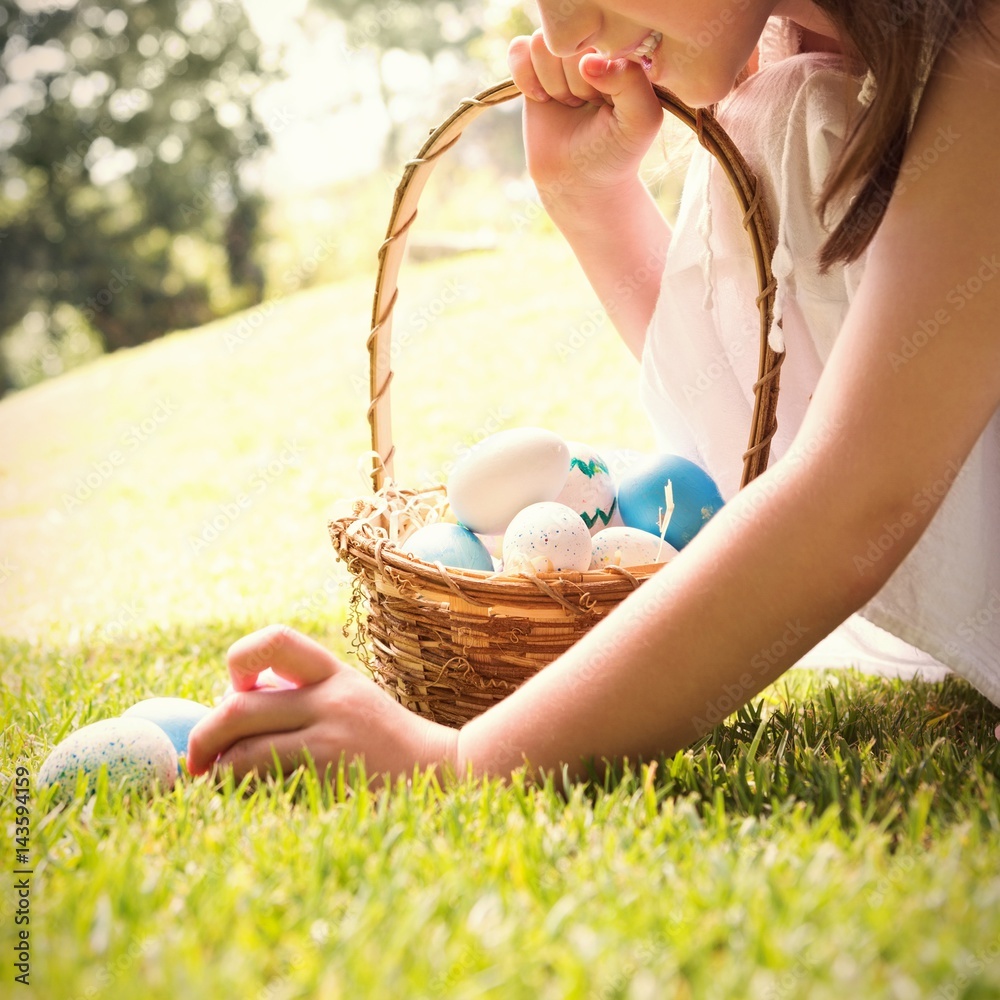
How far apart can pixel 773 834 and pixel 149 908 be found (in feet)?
1.85

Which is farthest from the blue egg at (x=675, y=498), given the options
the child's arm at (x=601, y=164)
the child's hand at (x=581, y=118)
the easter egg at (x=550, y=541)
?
the child's hand at (x=581, y=118)

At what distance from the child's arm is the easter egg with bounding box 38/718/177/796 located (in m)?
1.02

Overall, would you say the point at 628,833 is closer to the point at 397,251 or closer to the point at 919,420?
the point at 919,420

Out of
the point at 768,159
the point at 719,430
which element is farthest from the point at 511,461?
the point at 768,159

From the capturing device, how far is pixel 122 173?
12.2 m

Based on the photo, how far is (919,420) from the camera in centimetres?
100

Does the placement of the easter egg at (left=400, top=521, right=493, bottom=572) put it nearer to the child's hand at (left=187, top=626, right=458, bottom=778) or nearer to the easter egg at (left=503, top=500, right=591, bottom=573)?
the easter egg at (left=503, top=500, right=591, bottom=573)

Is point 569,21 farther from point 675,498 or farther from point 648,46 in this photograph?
point 675,498

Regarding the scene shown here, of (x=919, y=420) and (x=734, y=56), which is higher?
(x=734, y=56)

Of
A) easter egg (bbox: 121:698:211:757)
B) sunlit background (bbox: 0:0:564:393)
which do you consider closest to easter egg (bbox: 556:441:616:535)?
easter egg (bbox: 121:698:211:757)

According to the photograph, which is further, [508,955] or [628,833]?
[628,833]

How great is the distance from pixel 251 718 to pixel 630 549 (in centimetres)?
62

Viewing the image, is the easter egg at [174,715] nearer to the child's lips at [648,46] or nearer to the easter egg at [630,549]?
the easter egg at [630,549]

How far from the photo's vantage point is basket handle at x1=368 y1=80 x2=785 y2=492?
128 cm
